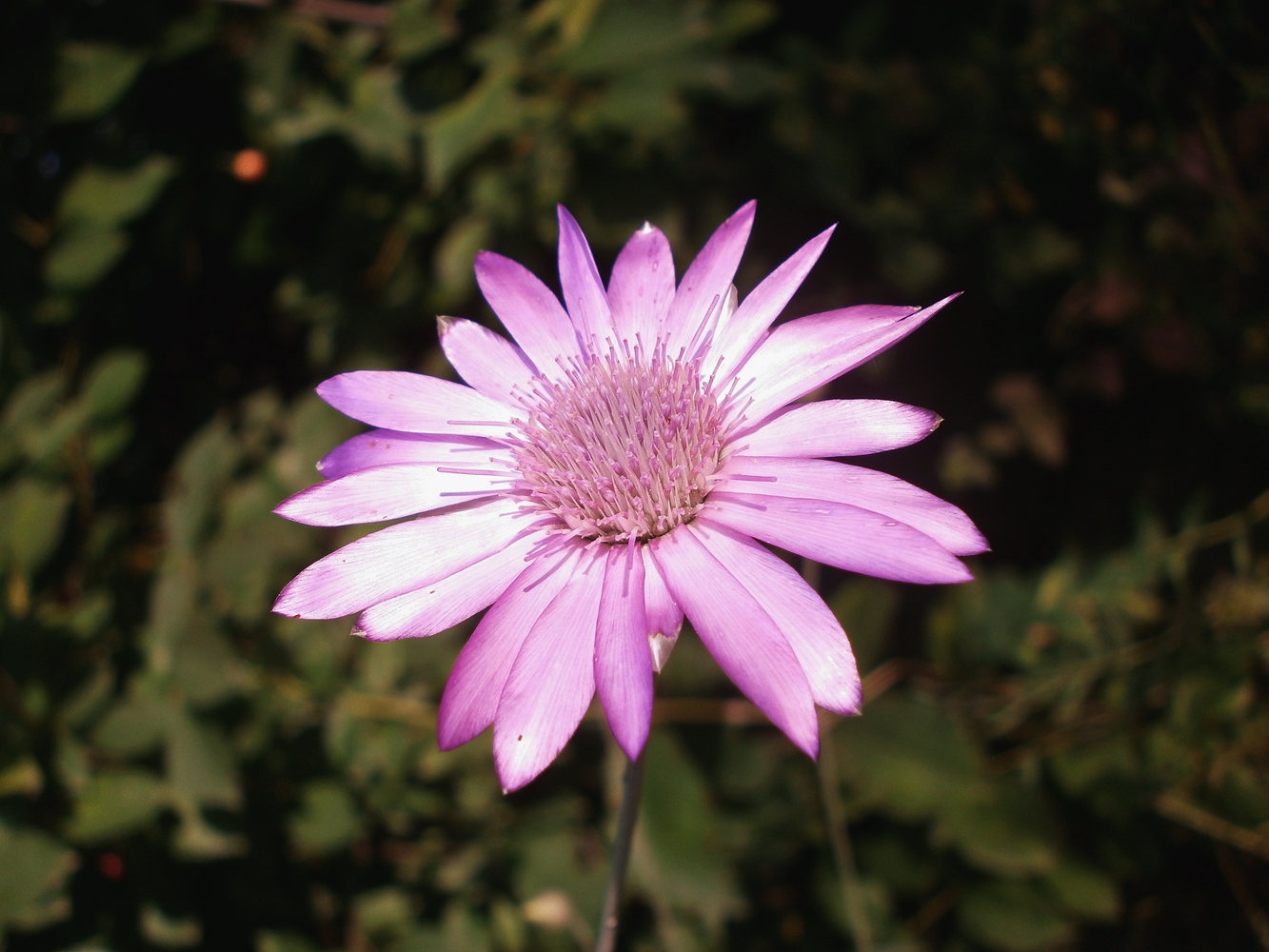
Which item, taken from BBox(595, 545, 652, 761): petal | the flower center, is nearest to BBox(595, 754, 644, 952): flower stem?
BBox(595, 545, 652, 761): petal

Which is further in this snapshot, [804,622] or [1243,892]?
[1243,892]

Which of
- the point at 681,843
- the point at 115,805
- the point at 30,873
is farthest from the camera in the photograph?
the point at 681,843

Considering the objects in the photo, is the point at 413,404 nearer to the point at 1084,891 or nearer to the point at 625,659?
the point at 625,659

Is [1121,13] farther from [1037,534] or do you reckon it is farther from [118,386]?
[118,386]

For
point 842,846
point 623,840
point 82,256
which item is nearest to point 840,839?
point 842,846

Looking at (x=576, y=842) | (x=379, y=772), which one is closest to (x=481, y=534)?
(x=379, y=772)

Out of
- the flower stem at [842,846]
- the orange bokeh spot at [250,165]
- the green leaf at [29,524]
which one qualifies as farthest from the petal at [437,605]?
the orange bokeh spot at [250,165]

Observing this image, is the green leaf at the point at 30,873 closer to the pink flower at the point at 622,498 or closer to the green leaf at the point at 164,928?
the green leaf at the point at 164,928
